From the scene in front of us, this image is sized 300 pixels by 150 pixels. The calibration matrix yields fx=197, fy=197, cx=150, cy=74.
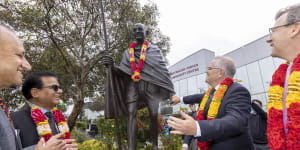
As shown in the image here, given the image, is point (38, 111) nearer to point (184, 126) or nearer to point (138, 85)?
point (184, 126)

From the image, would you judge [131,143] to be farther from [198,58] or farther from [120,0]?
[198,58]

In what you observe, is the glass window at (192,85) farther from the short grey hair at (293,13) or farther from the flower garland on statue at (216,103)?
the short grey hair at (293,13)

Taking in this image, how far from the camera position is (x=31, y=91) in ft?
7.07

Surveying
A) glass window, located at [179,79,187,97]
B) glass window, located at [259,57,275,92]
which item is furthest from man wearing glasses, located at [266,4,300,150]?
glass window, located at [179,79,187,97]

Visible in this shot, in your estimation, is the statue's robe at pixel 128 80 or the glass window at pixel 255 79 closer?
the statue's robe at pixel 128 80

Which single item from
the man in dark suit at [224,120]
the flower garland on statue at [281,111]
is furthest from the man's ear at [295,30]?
the man in dark suit at [224,120]

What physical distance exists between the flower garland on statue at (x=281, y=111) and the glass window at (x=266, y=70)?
17546 millimetres

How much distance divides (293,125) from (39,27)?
885 cm

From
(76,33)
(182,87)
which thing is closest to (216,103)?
(76,33)

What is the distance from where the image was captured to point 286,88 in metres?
1.53

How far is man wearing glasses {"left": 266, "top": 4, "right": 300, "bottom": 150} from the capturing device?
134 centimetres

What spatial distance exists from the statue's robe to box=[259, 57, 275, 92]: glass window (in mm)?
16389

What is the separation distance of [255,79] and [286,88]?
18.8 meters

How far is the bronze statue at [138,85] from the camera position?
335 centimetres
